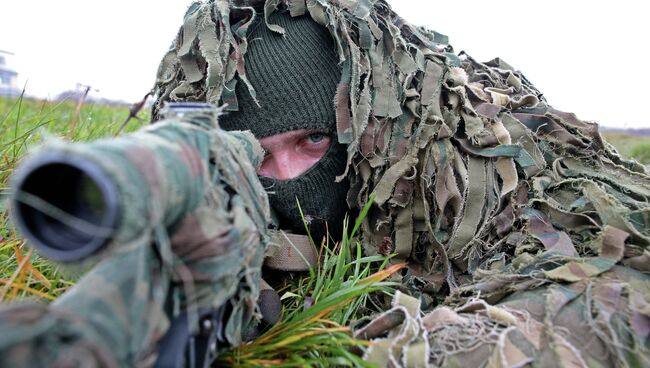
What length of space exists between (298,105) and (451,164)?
0.49 meters

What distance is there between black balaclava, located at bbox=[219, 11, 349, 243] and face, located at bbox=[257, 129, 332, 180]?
22 mm

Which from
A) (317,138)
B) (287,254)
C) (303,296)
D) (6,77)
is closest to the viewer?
(303,296)

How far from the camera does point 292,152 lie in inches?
64.6

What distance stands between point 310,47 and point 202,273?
106cm

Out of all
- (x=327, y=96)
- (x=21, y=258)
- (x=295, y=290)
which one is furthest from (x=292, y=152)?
(x=21, y=258)

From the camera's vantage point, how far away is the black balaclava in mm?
1591

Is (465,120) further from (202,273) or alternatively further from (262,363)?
(202,273)

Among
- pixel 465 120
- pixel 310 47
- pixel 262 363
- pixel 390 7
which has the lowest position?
pixel 262 363

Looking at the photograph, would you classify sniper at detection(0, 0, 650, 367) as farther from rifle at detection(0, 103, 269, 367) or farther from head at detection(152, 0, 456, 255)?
rifle at detection(0, 103, 269, 367)

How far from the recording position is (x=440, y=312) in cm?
107

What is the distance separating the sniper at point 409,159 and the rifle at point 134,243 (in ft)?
1.18

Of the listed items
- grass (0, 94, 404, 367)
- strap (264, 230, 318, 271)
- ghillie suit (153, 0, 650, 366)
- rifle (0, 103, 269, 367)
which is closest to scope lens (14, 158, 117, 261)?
rifle (0, 103, 269, 367)

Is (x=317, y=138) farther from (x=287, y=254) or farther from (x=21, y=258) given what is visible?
(x=21, y=258)

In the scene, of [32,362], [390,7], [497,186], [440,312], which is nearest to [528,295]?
[440,312]
